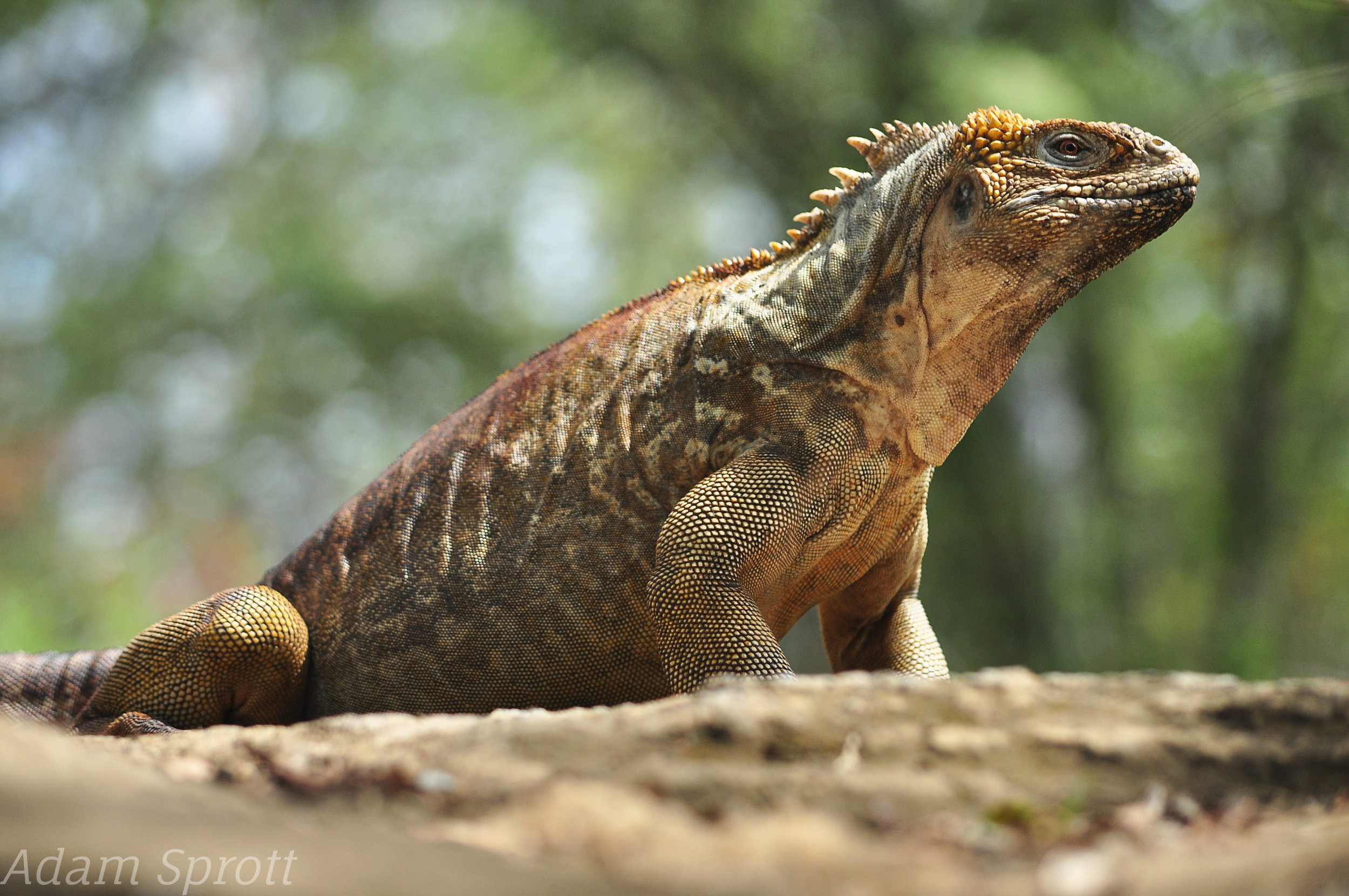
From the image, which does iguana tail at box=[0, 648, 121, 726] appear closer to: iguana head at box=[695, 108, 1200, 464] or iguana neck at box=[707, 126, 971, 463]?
iguana neck at box=[707, 126, 971, 463]

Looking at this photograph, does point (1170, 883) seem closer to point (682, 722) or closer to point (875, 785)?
point (875, 785)

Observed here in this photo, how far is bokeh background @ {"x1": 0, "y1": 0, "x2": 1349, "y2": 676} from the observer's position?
15891 mm

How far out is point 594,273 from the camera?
27.5m

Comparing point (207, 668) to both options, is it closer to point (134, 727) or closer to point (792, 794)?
point (134, 727)

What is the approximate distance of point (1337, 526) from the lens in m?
19.8

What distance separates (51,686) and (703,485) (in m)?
3.94

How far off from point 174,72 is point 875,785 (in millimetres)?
29211

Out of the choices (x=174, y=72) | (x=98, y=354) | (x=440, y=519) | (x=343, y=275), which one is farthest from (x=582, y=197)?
(x=440, y=519)

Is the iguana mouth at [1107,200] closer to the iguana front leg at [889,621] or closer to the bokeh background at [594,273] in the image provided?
the iguana front leg at [889,621]

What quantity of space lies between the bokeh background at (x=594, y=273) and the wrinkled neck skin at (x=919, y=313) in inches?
385

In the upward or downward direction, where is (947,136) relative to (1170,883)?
upward

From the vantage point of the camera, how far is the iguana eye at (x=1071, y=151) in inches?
173

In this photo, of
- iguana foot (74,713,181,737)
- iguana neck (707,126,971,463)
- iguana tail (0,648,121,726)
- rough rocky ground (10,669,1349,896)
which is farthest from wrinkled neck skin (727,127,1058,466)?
iguana tail (0,648,121,726)

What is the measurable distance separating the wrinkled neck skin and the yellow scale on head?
0.38ft
